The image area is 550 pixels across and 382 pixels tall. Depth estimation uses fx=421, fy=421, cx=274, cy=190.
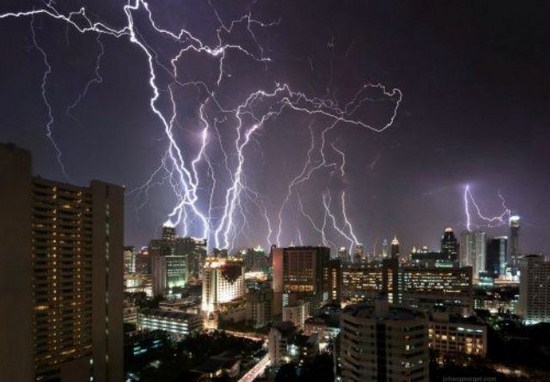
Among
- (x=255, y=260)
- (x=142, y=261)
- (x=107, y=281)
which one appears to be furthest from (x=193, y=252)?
(x=107, y=281)

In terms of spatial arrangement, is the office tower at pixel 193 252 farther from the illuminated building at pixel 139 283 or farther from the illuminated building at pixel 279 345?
the illuminated building at pixel 279 345

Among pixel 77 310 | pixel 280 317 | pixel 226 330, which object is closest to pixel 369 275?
pixel 280 317

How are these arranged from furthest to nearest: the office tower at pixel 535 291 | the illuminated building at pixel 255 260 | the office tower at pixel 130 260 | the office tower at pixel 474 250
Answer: the illuminated building at pixel 255 260 < the office tower at pixel 474 250 < the office tower at pixel 130 260 < the office tower at pixel 535 291

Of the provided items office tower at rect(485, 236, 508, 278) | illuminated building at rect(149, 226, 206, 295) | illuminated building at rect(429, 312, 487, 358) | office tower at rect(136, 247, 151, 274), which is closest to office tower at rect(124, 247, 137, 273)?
office tower at rect(136, 247, 151, 274)

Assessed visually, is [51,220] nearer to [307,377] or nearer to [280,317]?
[307,377]

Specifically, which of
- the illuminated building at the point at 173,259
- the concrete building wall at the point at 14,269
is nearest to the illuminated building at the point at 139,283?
the illuminated building at the point at 173,259
